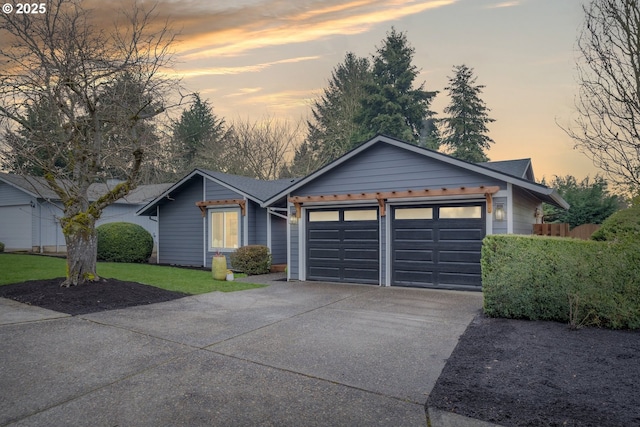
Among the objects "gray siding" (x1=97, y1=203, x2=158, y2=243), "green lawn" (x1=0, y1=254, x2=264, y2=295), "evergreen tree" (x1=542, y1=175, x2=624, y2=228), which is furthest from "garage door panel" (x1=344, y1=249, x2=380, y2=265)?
"gray siding" (x1=97, y1=203, x2=158, y2=243)

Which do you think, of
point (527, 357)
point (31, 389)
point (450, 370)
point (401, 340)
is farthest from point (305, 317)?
point (31, 389)

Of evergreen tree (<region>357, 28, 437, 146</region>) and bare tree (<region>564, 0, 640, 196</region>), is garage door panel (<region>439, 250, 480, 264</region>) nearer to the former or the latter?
bare tree (<region>564, 0, 640, 196</region>)

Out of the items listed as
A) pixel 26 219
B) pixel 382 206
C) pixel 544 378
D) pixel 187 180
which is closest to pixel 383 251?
pixel 382 206

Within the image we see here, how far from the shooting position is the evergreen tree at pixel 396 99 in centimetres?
2923

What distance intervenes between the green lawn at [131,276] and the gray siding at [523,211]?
685cm

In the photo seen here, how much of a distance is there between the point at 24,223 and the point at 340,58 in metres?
28.5

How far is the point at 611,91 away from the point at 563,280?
4247mm

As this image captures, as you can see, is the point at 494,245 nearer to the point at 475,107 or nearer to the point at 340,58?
the point at 475,107

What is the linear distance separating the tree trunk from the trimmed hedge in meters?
8.10

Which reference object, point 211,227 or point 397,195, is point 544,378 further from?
point 211,227

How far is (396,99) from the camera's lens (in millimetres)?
30141

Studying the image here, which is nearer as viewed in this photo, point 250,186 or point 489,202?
point 489,202

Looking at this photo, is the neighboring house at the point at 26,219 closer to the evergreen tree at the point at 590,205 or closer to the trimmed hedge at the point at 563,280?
the trimmed hedge at the point at 563,280

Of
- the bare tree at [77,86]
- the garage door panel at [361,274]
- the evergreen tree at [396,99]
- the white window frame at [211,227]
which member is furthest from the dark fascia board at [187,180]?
the evergreen tree at [396,99]
